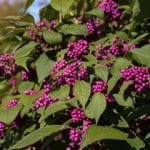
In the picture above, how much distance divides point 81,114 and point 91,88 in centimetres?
11

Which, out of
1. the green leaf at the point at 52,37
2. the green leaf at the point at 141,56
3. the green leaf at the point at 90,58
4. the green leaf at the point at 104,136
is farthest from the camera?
the green leaf at the point at 52,37

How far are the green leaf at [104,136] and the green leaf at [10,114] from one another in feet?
1.46

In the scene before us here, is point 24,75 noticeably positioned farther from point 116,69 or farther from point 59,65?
point 116,69

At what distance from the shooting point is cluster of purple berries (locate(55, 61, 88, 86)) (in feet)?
6.90

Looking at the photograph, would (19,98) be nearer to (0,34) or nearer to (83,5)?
(0,34)

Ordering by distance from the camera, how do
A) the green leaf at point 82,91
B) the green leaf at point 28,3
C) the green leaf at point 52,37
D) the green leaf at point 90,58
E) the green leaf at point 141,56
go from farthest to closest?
the green leaf at point 28,3, the green leaf at point 52,37, the green leaf at point 90,58, the green leaf at point 141,56, the green leaf at point 82,91

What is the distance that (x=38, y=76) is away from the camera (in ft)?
8.00

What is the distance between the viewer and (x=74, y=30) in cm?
249

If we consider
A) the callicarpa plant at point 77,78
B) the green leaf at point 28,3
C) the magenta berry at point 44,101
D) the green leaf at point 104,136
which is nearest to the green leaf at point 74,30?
the callicarpa plant at point 77,78

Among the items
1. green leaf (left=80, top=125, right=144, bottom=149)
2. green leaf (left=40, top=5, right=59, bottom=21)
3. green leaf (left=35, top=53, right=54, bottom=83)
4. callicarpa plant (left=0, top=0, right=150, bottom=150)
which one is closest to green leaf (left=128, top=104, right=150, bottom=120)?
callicarpa plant (left=0, top=0, right=150, bottom=150)

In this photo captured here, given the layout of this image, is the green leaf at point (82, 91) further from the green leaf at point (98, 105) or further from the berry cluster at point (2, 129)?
the berry cluster at point (2, 129)

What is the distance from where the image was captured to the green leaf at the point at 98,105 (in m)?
2.03

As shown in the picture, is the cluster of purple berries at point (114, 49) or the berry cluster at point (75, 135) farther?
the cluster of purple berries at point (114, 49)

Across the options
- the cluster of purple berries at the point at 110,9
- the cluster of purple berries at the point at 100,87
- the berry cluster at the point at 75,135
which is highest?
the cluster of purple berries at the point at 110,9
